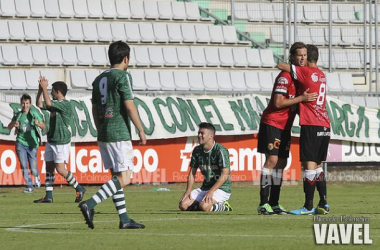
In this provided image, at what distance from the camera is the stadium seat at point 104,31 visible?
85.6 feet

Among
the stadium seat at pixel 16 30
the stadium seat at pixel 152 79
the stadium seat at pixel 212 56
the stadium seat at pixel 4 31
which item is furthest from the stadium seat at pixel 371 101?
the stadium seat at pixel 4 31

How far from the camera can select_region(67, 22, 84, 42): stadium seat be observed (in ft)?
84.4

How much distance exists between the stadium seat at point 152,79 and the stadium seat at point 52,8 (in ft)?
10.3

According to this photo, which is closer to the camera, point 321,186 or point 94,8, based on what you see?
point 321,186

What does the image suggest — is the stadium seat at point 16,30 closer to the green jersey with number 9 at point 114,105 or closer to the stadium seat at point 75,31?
the stadium seat at point 75,31

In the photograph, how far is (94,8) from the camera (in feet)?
88.5

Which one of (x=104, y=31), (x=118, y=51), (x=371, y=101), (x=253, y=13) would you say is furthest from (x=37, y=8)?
(x=118, y=51)

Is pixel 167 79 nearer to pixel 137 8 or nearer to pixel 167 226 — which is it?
pixel 137 8

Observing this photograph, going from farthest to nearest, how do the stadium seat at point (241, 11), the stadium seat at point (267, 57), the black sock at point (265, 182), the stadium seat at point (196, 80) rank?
the stadium seat at point (241, 11) → the stadium seat at point (267, 57) → the stadium seat at point (196, 80) → the black sock at point (265, 182)

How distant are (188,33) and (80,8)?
117 inches

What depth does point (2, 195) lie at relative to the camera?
18938 millimetres

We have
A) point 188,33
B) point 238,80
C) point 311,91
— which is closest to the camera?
point 311,91

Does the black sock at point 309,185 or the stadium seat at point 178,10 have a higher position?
the stadium seat at point 178,10

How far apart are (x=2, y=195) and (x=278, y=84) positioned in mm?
8402
